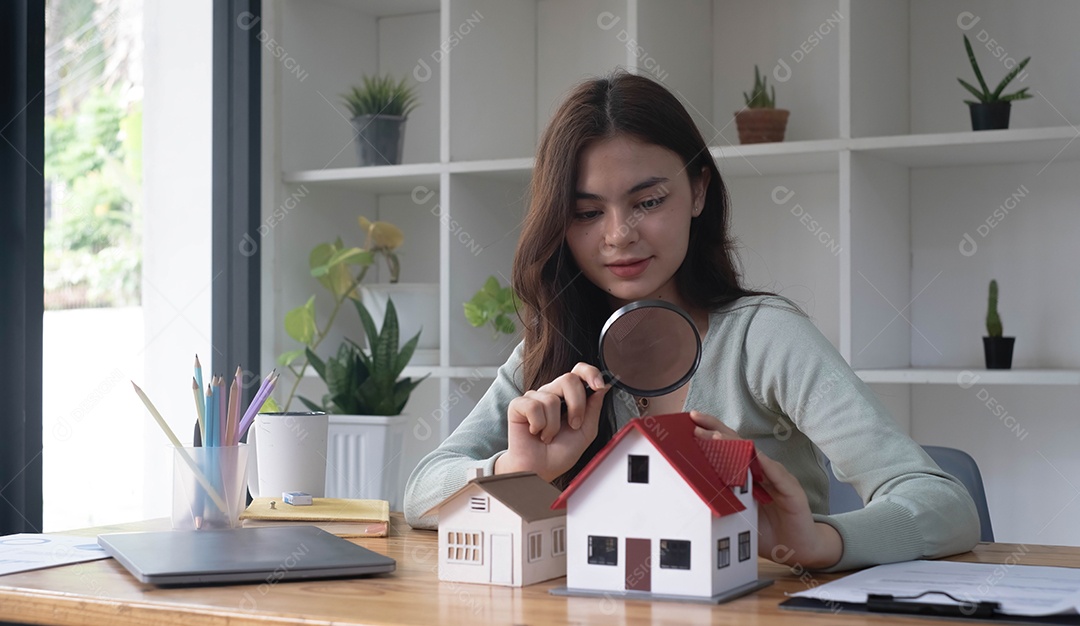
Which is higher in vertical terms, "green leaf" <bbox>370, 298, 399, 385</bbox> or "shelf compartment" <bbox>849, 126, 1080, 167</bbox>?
"shelf compartment" <bbox>849, 126, 1080, 167</bbox>

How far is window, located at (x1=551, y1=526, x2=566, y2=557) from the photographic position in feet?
3.50

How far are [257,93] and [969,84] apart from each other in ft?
5.57

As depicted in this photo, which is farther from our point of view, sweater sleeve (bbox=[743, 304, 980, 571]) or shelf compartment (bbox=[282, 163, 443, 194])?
shelf compartment (bbox=[282, 163, 443, 194])

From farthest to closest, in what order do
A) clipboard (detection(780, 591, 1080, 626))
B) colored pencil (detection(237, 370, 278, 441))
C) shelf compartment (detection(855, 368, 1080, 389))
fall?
shelf compartment (detection(855, 368, 1080, 389)) → colored pencil (detection(237, 370, 278, 441)) → clipboard (detection(780, 591, 1080, 626))

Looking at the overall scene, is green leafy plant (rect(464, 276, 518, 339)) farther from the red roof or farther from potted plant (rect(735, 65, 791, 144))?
the red roof

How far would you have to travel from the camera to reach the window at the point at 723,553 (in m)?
0.96

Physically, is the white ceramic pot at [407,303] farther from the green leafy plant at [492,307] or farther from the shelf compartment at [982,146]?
the shelf compartment at [982,146]

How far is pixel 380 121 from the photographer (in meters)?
2.78

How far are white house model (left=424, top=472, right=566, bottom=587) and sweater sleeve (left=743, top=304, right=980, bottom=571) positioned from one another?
0.29m

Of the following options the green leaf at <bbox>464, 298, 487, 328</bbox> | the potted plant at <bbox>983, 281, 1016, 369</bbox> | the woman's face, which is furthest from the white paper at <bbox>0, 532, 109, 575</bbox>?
the potted plant at <bbox>983, 281, 1016, 369</bbox>

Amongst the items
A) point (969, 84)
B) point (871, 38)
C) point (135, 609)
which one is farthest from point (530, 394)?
point (969, 84)

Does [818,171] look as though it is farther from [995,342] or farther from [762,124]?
[995,342]

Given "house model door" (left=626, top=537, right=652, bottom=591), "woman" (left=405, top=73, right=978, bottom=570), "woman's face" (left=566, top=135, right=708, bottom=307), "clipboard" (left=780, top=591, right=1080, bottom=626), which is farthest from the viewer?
"woman's face" (left=566, top=135, right=708, bottom=307)

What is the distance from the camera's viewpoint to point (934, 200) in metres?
2.54
